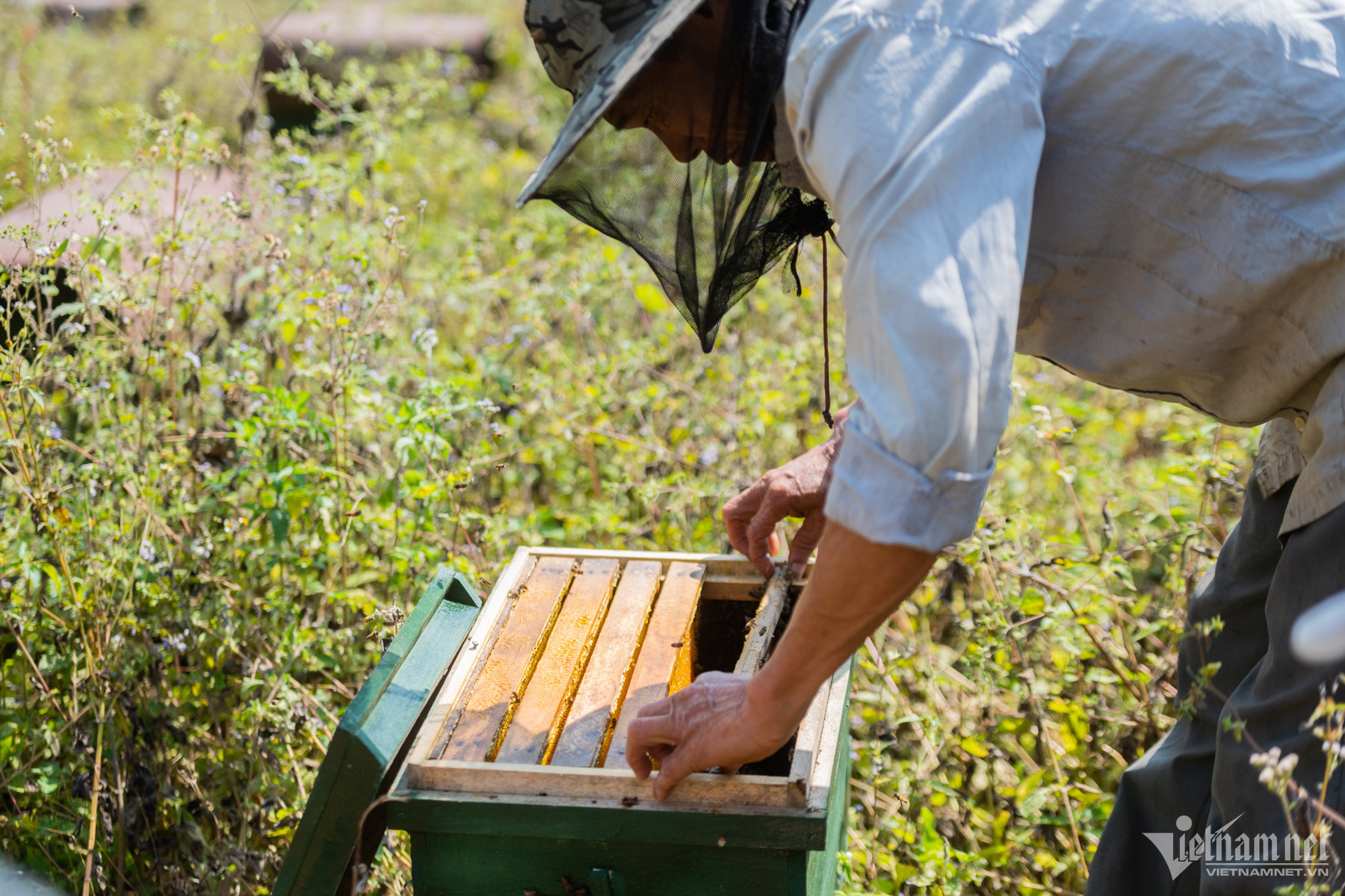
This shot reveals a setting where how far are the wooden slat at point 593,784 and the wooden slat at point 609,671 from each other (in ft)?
0.20

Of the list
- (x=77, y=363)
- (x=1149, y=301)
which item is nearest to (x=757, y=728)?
(x=1149, y=301)

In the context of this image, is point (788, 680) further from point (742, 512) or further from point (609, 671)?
point (742, 512)

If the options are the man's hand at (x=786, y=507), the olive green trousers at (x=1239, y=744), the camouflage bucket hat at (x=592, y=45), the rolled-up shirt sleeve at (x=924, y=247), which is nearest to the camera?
the rolled-up shirt sleeve at (x=924, y=247)

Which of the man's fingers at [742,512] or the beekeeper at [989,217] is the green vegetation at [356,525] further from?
the beekeeper at [989,217]

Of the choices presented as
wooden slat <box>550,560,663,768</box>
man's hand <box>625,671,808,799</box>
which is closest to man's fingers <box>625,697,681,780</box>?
man's hand <box>625,671,808,799</box>

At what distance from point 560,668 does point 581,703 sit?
103 millimetres

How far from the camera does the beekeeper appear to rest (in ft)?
3.59

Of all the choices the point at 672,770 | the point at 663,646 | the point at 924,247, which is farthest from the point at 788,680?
the point at 663,646

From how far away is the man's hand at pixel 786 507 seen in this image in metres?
1.89

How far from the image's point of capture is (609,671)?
5.85 feet

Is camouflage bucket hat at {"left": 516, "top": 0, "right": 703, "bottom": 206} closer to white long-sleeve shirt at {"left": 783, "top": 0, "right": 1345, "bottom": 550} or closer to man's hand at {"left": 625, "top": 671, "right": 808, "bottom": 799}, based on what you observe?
white long-sleeve shirt at {"left": 783, "top": 0, "right": 1345, "bottom": 550}

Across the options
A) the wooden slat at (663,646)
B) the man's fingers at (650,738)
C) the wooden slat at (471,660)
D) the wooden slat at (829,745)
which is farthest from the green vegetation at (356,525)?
the man's fingers at (650,738)

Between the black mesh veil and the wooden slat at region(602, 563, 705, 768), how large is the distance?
19.7 inches

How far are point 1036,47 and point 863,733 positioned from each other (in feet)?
6.29
